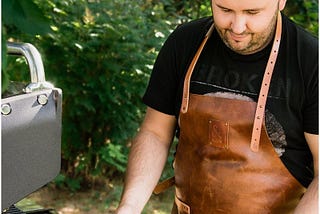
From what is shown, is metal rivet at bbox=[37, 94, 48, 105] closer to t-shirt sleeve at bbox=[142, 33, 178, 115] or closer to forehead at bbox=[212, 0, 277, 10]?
forehead at bbox=[212, 0, 277, 10]

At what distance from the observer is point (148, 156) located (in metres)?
1.90

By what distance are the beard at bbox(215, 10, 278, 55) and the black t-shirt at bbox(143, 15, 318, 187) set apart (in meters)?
0.03

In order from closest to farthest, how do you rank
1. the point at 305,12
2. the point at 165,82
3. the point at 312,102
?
1. the point at 312,102
2. the point at 165,82
3. the point at 305,12

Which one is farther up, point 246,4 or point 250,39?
point 246,4

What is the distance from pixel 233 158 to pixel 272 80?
0.26m

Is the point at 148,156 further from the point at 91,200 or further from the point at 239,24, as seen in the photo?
the point at 91,200

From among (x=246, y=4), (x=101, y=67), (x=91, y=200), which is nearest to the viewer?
(x=246, y=4)

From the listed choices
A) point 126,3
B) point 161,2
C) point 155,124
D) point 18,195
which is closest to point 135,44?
point 126,3

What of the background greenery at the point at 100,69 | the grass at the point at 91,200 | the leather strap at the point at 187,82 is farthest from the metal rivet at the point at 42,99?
the grass at the point at 91,200

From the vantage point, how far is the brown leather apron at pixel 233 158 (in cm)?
173

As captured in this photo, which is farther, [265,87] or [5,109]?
[265,87]

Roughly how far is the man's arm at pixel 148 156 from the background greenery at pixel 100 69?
202 cm

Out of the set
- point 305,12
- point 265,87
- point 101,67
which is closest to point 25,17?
point 265,87

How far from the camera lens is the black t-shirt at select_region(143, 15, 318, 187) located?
65.1 inches
